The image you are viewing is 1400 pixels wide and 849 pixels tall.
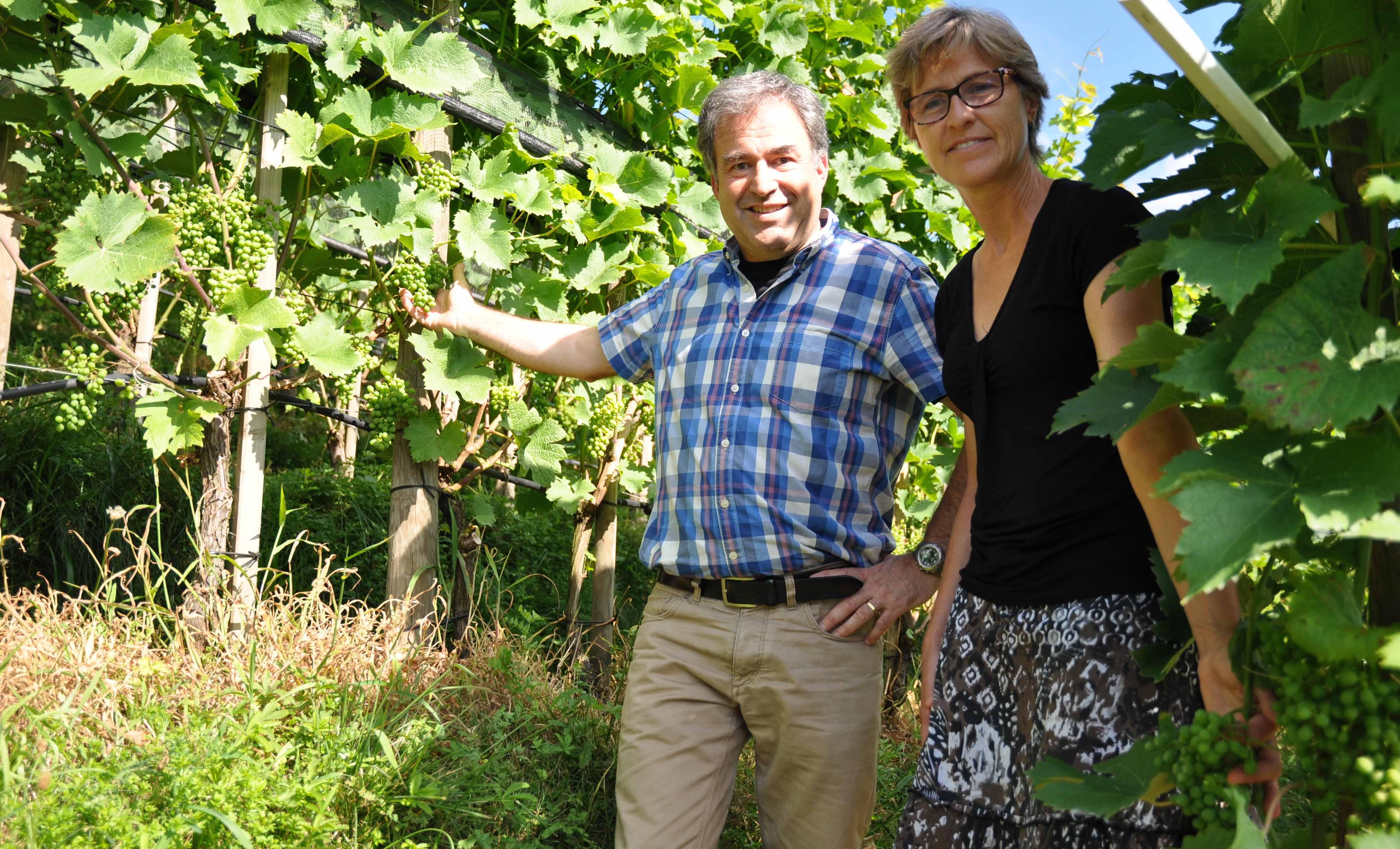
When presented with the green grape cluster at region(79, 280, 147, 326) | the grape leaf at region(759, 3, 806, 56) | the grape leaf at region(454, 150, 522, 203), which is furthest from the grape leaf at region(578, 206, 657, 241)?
the green grape cluster at region(79, 280, 147, 326)

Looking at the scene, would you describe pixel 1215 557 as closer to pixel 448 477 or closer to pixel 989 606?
pixel 989 606

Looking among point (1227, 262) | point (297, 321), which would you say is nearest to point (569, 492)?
point (297, 321)

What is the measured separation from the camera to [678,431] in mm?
2350

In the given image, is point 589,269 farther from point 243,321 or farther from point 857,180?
point 857,180

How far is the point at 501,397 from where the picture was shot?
3.05 meters

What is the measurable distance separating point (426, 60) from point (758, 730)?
5.76 feet

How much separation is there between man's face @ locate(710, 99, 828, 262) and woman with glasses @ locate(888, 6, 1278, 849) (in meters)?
0.41

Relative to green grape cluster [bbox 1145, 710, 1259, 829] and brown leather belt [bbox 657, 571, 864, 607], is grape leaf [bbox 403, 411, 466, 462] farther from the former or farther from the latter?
green grape cluster [bbox 1145, 710, 1259, 829]

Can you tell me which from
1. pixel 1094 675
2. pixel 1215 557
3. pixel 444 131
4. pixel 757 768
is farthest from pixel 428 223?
pixel 1215 557

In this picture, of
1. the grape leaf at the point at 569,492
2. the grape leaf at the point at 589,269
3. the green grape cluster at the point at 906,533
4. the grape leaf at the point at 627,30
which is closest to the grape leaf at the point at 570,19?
the grape leaf at the point at 627,30

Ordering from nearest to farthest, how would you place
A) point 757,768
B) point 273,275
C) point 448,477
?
point 757,768 < point 273,275 < point 448,477

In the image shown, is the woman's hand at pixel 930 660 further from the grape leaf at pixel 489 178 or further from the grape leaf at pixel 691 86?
the grape leaf at pixel 691 86

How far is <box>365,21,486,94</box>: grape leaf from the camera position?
264 centimetres

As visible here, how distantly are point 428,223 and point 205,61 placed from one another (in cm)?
61
